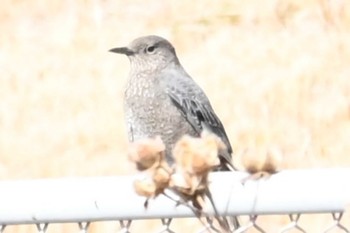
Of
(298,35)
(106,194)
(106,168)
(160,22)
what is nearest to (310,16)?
(298,35)

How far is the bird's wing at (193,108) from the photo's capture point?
479 centimetres

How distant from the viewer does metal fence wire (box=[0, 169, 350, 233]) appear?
7.13ft

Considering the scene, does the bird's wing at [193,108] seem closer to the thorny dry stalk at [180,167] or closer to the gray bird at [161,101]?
the gray bird at [161,101]

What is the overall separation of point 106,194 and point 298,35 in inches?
258

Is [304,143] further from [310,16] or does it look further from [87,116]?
[310,16]

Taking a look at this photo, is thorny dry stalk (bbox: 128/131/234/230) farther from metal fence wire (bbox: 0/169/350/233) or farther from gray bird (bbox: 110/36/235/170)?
gray bird (bbox: 110/36/235/170)

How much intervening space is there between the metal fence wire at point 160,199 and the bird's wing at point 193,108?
248 cm

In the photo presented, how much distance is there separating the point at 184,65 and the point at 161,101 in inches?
145

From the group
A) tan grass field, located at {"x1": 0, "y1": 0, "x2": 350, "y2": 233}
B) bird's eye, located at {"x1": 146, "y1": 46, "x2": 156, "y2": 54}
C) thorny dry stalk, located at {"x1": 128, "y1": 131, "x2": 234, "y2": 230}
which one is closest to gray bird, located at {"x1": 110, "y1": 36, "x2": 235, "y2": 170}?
bird's eye, located at {"x1": 146, "y1": 46, "x2": 156, "y2": 54}

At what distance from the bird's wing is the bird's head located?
15 centimetres

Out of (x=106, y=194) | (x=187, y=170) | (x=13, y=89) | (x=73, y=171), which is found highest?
(x=13, y=89)

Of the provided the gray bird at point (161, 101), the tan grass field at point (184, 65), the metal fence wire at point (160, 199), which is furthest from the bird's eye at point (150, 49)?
the metal fence wire at point (160, 199)

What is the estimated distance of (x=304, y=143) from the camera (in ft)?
21.0

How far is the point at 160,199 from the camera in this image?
220 centimetres
